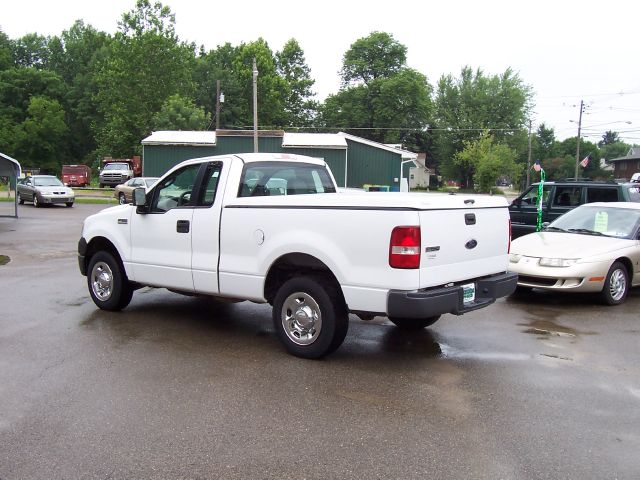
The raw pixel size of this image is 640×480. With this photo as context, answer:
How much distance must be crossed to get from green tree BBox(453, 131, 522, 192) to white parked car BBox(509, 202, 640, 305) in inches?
1953

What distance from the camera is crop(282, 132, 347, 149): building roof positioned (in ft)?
116

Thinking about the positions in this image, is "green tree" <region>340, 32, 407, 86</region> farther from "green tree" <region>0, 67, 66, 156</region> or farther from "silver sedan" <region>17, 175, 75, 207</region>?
"silver sedan" <region>17, 175, 75, 207</region>

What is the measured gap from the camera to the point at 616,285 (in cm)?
841

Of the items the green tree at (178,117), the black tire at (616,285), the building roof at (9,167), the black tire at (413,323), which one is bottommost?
the black tire at (413,323)

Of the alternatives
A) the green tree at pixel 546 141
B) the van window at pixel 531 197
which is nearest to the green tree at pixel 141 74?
the van window at pixel 531 197

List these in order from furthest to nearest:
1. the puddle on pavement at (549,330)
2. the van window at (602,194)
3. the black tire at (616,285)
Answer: the van window at (602,194)
the black tire at (616,285)
the puddle on pavement at (549,330)

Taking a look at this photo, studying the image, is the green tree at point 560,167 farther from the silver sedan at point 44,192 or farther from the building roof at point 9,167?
the building roof at point 9,167

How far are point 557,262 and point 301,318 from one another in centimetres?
441

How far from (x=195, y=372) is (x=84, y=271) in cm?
341

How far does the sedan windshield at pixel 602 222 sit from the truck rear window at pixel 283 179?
463 centimetres

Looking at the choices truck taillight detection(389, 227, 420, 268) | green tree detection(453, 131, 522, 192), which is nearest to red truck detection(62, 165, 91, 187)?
green tree detection(453, 131, 522, 192)

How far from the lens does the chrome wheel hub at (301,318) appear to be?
5428 millimetres

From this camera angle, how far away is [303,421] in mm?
4137

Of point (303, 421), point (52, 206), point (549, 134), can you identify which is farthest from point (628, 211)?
point (549, 134)
